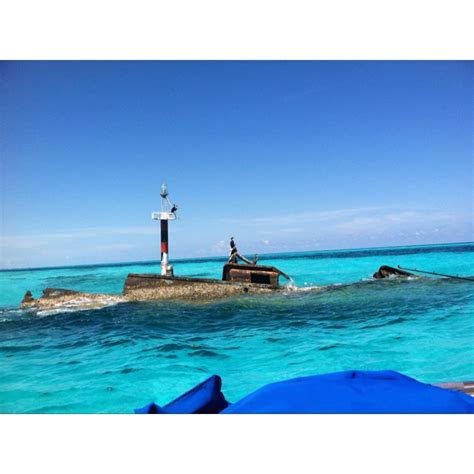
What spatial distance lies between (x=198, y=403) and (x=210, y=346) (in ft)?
19.9

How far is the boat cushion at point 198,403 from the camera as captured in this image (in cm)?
333

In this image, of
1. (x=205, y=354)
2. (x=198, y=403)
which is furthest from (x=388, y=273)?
(x=198, y=403)

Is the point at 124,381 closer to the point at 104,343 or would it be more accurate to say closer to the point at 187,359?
the point at 187,359

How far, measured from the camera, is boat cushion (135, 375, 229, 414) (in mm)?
3334

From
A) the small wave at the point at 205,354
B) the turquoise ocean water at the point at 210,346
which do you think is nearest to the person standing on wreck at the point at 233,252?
the turquoise ocean water at the point at 210,346

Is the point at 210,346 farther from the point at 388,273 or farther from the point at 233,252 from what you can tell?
the point at 388,273

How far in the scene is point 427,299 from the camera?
14.6 metres

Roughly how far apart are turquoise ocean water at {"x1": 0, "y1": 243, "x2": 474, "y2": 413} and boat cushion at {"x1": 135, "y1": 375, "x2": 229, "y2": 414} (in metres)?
3.35

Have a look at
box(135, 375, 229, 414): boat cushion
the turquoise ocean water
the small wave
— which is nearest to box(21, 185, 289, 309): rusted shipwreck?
the turquoise ocean water

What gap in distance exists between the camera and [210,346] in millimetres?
9297

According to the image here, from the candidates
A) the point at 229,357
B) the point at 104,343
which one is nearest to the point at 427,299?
the point at 229,357

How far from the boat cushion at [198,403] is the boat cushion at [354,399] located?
331 millimetres
